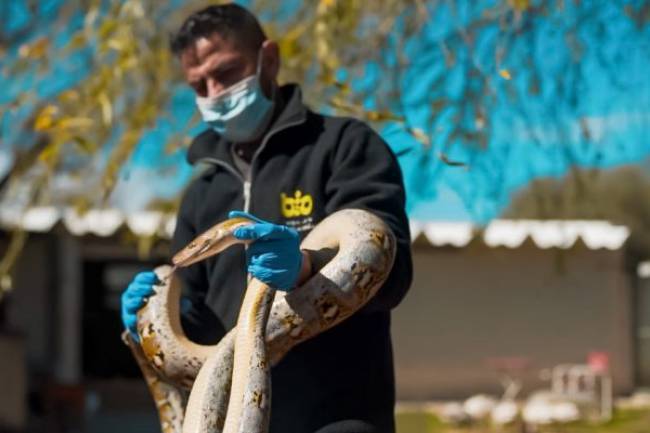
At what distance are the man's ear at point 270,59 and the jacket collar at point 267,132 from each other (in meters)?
0.06

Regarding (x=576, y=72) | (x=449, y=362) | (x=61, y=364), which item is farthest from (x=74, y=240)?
(x=576, y=72)

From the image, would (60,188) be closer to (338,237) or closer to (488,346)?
(338,237)

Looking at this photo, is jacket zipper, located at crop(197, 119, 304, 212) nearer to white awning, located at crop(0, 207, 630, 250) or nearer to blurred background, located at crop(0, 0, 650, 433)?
blurred background, located at crop(0, 0, 650, 433)

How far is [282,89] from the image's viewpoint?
319cm

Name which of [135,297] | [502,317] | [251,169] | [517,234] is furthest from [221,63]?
[502,317]

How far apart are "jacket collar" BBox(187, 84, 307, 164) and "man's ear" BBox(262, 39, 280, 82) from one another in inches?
2.2

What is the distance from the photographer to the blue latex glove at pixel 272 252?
8.02 ft

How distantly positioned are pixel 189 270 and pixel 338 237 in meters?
0.62

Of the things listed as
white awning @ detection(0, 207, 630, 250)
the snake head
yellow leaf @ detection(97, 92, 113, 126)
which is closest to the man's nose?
the snake head

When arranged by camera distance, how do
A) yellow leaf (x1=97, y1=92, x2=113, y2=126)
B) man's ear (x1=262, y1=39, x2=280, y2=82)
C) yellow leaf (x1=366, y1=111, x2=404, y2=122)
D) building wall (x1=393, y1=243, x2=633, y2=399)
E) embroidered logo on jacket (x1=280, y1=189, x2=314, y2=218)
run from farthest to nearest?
1. building wall (x1=393, y1=243, x2=633, y2=399)
2. yellow leaf (x1=97, y1=92, x2=113, y2=126)
3. yellow leaf (x1=366, y1=111, x2=404, y2=122)
4. man's ear (x1=262, y1=39, x2=280, y2=82)
5. embroidered logo on jacket (x1=280, y1=189, x2=314, y2=218)

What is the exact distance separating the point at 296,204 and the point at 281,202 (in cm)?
4

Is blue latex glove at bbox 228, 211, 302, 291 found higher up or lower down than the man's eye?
lower down

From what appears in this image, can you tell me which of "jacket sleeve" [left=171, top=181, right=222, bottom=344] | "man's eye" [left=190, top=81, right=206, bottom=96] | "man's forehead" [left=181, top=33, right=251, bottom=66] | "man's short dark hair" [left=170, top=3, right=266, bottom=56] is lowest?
"jacket sleeve" [left=171, top=181, right=222, bottom=344]

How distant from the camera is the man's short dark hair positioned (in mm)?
3047
